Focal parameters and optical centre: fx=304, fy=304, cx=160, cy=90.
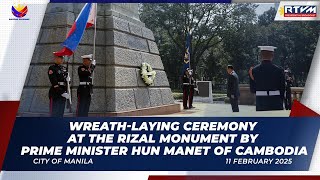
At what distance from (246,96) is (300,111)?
0.50m

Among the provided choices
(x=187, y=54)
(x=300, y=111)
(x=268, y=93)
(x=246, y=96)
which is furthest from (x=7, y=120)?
(x=300, y=111)

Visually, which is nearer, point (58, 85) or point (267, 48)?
point (267, 48)

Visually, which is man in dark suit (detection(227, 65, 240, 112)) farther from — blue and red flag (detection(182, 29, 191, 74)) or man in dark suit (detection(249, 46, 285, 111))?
blue and red flag (detection(182, 29, 191, 74))

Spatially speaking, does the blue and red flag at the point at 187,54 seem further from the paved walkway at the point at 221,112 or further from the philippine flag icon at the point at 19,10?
Result: the philippine flag icon at the point at 19,10

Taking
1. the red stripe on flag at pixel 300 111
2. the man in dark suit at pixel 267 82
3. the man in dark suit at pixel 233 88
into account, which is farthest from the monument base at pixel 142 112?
the red stripe on flag at pixel 300 111

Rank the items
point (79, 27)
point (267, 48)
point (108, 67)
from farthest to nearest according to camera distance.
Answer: point (108, 67)
point (79, 27)
point (267, 48)

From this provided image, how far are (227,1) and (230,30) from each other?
0.86ft

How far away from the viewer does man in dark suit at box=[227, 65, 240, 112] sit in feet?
8.98

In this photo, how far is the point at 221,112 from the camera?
2.76 metres

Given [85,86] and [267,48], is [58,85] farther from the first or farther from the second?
[267,48]

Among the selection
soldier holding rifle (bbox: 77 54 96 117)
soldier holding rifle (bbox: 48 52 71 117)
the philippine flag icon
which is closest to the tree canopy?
soldier holding rifle (bbox: 77 54 96 117)

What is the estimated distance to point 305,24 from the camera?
2725 millimetres

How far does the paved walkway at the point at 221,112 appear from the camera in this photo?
2.75 meters

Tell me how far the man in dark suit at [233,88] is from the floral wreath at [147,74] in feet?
2.34
